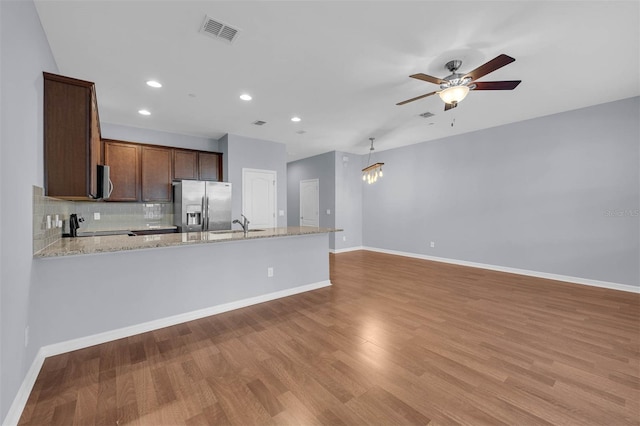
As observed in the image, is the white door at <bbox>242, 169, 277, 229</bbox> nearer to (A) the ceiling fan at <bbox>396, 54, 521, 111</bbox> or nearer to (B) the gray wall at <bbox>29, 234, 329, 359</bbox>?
(B) the gray wall at <bbox>29, 234, 329, 359</bbox>

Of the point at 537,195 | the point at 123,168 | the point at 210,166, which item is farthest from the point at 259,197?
the point at 537,195

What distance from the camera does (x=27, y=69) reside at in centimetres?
191

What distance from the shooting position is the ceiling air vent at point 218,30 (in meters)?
2.25

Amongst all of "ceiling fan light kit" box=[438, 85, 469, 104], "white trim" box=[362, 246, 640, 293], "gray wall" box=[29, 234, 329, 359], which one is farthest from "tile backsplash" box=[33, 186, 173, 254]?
"white trim" box=[362, 246, 640, 293]

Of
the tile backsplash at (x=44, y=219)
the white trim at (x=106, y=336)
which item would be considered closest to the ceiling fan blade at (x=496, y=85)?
the white trim at (x=106, y=336)

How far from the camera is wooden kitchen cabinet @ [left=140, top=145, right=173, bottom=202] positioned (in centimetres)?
499

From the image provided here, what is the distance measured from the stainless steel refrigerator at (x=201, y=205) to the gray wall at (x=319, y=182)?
3.14 metres

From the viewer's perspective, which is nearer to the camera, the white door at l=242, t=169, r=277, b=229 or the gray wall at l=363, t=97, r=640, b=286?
the gray wall at l=363, t=97, r=640, b=286

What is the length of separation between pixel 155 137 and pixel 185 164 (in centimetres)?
75

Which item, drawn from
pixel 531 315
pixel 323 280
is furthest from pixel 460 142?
pixel 323 280

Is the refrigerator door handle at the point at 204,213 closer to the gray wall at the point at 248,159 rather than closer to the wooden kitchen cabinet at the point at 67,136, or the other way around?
the gray wall at the point at 248,159

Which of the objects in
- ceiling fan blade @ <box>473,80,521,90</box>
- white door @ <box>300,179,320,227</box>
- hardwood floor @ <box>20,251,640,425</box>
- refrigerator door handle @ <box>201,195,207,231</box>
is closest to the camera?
hardwood floor @ <box>20,251,640,425</box>

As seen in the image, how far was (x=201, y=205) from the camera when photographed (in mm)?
5109

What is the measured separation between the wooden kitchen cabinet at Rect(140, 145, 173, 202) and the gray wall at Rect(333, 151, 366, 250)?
422cm
